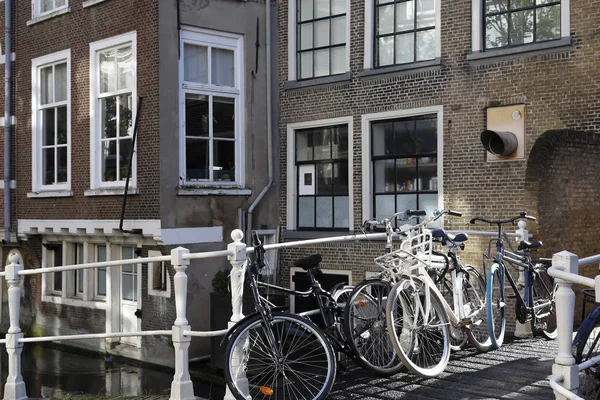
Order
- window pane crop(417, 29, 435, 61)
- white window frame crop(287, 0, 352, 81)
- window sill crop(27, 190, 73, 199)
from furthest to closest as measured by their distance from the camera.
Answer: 1. window sill crop(27, 190, 73, 199)
2. white window frame crop(287, 0, 352, 81)
3. window pane crop(417, 29, 435, 61)

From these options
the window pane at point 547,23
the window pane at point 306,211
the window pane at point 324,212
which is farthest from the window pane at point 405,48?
the window pane at point 306,211

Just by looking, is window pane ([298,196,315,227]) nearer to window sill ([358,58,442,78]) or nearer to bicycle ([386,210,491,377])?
window sill ([358,58,442,78])

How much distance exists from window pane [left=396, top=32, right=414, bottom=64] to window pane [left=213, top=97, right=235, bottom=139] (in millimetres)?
3228

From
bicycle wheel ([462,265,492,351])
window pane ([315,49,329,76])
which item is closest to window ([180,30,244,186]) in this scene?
window pane ([315,49,329,76])

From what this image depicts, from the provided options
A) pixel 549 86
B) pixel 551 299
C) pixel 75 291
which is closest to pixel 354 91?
pixel 549 86

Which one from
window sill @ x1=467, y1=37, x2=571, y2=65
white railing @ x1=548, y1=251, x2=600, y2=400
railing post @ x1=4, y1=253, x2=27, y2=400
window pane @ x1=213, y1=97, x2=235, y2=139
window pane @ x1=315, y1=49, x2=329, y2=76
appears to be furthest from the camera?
window pane @ x1=315, y1=49, x2=329, y2=76

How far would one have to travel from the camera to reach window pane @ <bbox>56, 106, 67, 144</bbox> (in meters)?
15.2

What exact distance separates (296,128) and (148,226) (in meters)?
3.47

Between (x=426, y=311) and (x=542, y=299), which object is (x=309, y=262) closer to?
(x=426, y=311)

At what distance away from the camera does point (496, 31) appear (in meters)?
11.9

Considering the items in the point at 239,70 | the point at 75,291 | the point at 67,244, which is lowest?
the point at 75,291

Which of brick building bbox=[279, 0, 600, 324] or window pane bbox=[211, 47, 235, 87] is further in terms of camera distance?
window pane bbox=[211, 47, 235, 87]

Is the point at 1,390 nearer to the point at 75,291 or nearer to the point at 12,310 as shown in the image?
the point at 75,291

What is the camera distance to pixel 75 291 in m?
16.5
